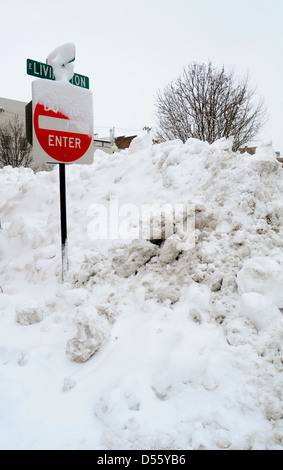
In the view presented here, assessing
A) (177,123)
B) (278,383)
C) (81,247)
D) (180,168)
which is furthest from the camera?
(177,123)

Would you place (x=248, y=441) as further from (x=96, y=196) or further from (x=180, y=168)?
(x=96, y=196)

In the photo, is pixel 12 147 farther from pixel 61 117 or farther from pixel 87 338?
pixel 87 338

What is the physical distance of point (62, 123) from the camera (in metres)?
3.29

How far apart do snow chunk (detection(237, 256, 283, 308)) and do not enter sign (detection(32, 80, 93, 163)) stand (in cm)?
220

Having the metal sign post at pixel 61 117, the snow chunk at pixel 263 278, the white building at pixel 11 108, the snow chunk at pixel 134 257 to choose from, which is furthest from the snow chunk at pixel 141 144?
the white building at pixel 11 108

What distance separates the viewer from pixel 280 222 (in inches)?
136

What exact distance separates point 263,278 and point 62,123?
2.62 meters

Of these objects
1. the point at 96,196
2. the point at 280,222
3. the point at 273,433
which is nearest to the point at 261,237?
the point at 280,222

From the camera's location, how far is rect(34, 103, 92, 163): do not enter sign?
10.4 feet

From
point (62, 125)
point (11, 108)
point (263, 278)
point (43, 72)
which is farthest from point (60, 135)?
point (11, 108)

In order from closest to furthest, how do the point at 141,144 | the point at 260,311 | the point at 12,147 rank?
the point at 260,311
the point at 141,144
the point at 12,147

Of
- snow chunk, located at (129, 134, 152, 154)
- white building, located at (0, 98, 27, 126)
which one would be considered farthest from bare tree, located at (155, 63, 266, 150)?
white building, located at (0, 98, 27, 126)
